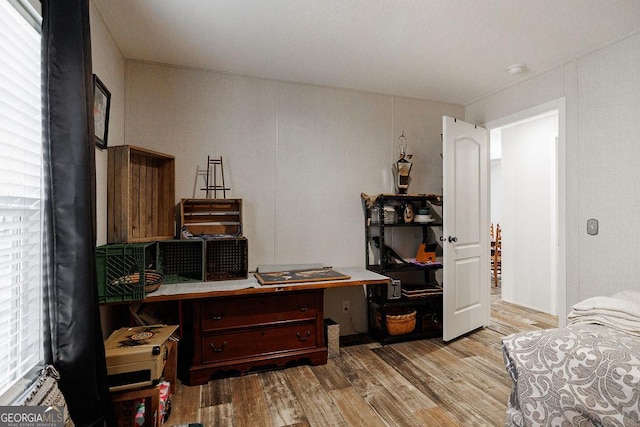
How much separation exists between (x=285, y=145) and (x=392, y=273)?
172 cm

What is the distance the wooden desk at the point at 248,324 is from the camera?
2.51 m

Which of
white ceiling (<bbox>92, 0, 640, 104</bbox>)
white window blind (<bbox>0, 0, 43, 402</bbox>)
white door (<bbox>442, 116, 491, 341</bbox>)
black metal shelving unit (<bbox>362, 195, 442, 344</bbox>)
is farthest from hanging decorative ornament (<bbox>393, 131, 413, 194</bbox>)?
white window blind (<bbox>0, 0, 43, 402</bbox>)

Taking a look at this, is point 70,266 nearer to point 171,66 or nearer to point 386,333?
point 171,66

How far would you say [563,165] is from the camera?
9.46ft

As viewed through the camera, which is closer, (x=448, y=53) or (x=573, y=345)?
(x=573, y=345)

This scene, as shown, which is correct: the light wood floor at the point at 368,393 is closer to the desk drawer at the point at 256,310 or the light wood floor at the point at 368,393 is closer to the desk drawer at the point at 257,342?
the desk drawer at the point at 257,342

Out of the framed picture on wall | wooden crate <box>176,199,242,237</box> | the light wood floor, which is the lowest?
the light wood floor

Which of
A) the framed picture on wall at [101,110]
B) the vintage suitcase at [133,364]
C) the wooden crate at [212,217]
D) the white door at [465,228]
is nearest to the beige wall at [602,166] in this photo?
the white door at [465,228]

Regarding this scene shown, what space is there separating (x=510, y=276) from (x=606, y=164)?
2601 mm

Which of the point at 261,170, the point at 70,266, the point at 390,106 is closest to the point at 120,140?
the point at 261,170

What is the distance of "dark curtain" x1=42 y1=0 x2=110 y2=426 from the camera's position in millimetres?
1401

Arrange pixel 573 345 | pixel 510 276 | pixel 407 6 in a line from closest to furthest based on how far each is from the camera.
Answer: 1. pixel 573 345
2. pixel 407 6
3. pixel 510 276

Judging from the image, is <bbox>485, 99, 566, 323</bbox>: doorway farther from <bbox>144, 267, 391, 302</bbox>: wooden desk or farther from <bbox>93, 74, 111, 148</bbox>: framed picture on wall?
<bbox>93, 74, 111, 148</bbox>: framed picture on wall

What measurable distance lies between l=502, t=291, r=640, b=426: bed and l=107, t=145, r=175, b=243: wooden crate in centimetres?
245
